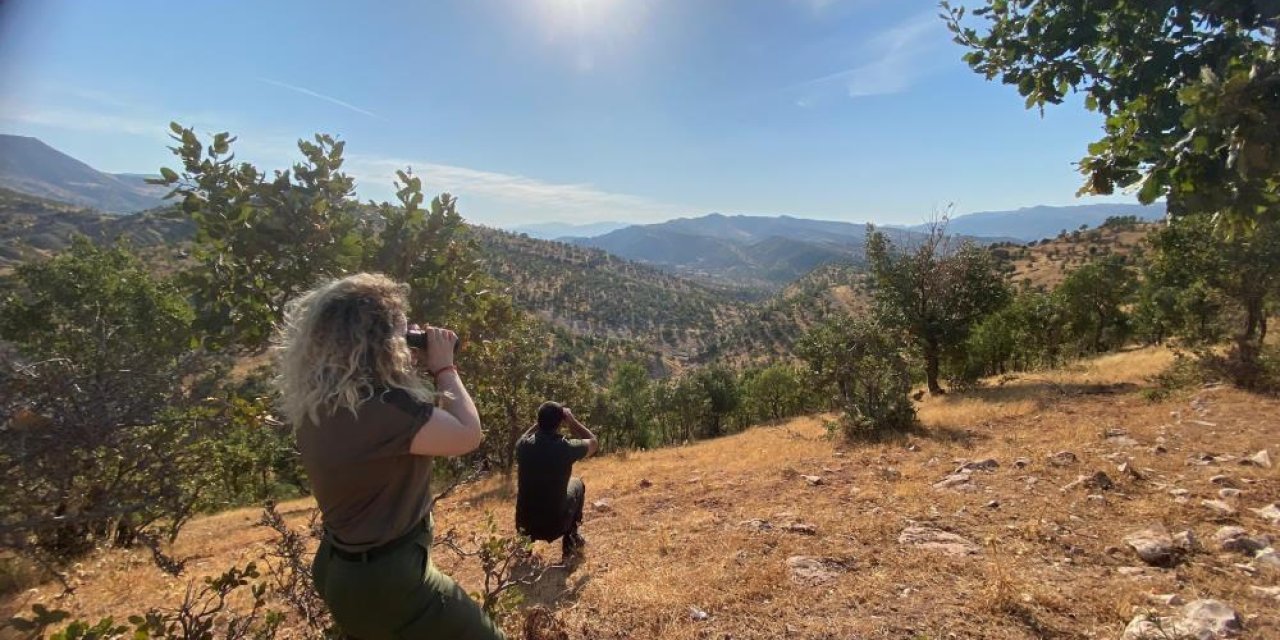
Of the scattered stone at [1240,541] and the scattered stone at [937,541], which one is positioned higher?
the scattered stone at [1240,541]

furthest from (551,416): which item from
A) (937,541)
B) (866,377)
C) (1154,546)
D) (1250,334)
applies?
(1250,334)

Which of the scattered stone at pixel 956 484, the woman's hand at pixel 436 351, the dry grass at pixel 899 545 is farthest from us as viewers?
the scattered stone at pixel 956 484

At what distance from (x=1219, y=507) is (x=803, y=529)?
4.23 m

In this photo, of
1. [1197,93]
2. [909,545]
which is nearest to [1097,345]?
[909,545]

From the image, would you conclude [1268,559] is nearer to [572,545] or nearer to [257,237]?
[572,545]

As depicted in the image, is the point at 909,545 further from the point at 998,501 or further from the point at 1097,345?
the point at 1097,345

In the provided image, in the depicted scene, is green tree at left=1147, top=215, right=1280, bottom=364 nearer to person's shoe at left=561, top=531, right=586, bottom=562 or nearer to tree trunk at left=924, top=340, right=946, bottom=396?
tree trunk at left=924, top=340, right=946, bottom=396

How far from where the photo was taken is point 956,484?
7.77 m

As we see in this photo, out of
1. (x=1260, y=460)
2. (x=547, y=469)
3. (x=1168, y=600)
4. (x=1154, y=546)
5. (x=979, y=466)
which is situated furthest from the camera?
(x=979, y=466)

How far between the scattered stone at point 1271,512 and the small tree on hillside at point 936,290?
15.4 m

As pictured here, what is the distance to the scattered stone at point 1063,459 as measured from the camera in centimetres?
802

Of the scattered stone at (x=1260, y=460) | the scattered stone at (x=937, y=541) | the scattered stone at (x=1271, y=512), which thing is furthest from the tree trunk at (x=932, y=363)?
the scattered stone at (x=937, y=541)

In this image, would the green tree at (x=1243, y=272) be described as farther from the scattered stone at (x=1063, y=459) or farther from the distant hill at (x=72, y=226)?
the distant hill at (x=72, y=226)

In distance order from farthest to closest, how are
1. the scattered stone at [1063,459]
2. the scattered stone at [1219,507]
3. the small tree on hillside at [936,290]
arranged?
the small tree on hillside at [936,290]
the scattered stone at [1063,459]
the scattered stone at [1219,507]
